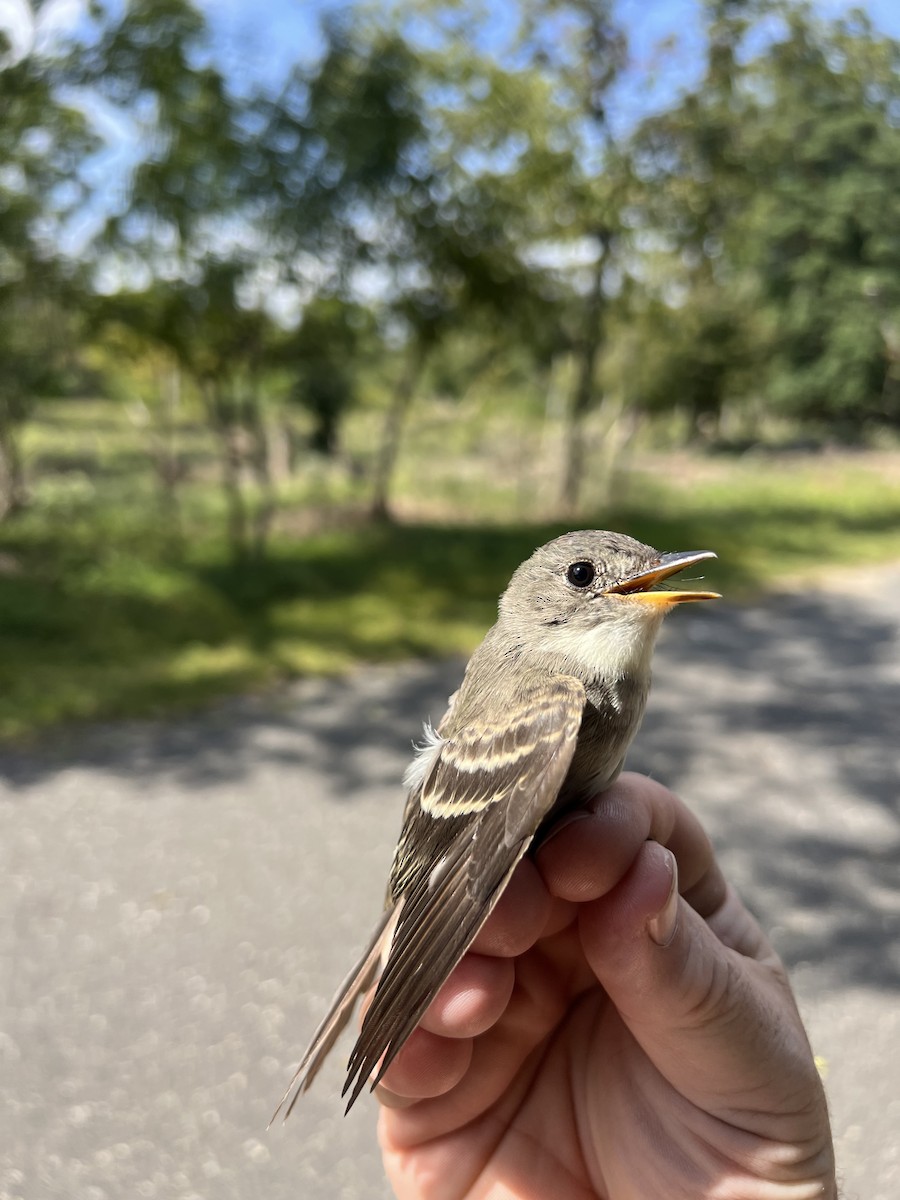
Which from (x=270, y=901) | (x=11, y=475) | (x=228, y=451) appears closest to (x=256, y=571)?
(x=228, y=451)

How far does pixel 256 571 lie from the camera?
9.55m

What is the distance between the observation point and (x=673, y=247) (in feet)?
34.1

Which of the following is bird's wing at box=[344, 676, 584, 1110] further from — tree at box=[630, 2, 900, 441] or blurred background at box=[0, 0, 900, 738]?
tree at box=[630, 2, 900, 441]

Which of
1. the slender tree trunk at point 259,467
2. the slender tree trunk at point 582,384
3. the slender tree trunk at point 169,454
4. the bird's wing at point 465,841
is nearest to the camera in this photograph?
the bird's wing at point 465,841

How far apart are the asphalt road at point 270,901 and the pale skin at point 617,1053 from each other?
1016 mm

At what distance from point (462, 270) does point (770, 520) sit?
6228mm

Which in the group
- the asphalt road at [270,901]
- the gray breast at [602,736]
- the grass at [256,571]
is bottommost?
the asphalt road at [270,901]

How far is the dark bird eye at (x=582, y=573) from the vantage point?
2244 millimetres

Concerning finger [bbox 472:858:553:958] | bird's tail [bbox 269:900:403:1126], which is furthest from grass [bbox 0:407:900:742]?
finger [bbox 472:858:553:958]

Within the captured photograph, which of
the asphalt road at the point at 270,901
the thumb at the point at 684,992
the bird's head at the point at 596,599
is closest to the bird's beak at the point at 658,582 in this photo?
the bird's head at the point at 596,599

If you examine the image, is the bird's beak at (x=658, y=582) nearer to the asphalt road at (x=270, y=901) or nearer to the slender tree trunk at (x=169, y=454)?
Result: the asphalt road at (x=270, y=901)

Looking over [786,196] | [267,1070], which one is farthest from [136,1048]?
[786,196]

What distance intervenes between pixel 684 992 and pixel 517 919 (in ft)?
1.25

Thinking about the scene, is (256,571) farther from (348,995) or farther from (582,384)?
(348,995)
